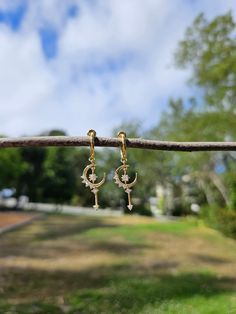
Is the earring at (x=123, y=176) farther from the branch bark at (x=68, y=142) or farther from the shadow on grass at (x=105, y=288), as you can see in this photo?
the shadow on grass at (x=105, y=288)

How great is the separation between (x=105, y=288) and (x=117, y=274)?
165 cm

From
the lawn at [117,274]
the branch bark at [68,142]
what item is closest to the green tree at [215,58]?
the lawn at [117,274]

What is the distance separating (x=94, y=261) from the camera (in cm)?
1218

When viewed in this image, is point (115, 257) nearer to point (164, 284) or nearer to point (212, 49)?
point (164, 284)

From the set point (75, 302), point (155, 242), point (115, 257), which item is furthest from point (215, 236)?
point (75, 302)

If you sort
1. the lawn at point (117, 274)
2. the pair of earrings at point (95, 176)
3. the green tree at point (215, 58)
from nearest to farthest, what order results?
the pair of earrings at point (95, 176) → the lawn at point (117, 274) → the green tree at point (215, 58)

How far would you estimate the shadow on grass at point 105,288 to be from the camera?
252 inches

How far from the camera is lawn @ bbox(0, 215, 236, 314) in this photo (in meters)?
6.28

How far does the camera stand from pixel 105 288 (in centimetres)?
832

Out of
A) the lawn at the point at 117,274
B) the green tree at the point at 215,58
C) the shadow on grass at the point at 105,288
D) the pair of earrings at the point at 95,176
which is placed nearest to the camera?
the pair of earrings at the point at 95,176

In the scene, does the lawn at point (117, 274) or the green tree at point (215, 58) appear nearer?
the lawn at point (117, 274)

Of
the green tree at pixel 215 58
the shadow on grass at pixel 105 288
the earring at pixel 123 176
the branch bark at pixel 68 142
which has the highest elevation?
the green tree at pixel 215 58

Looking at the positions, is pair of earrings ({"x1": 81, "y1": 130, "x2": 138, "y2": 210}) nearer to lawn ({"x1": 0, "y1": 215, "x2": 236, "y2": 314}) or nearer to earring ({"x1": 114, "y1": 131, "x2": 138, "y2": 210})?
earring ({"x1": 114, "y1": 131, "x2": 138, "y2": 210})

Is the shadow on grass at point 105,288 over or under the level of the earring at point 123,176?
under
